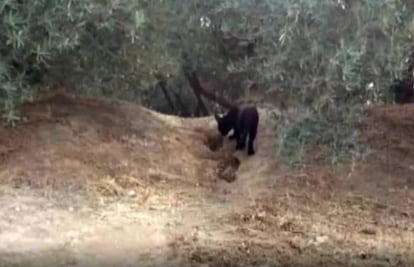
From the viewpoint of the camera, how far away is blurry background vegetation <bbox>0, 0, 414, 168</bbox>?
547 cm

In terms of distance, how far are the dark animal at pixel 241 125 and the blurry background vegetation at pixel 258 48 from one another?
1.67ft

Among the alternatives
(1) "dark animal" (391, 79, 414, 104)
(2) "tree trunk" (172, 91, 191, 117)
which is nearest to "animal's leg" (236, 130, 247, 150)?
(1) "dark animal" (391, 79, 414, 104)

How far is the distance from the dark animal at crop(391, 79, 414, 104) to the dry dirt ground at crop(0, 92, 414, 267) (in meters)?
0.14

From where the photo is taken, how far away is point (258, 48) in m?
6.05

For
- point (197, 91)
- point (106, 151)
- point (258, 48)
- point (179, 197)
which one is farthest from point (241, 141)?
point (258, 48)

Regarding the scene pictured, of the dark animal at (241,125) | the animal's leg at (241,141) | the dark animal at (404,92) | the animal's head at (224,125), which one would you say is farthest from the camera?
the animal's head at (224,125)

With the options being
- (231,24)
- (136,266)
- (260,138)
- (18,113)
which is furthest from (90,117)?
(136,266)

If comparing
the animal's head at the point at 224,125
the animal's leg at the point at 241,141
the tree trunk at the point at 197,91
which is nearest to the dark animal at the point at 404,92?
the animal's leg at the point at 241,141

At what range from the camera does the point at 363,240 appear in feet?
19.3

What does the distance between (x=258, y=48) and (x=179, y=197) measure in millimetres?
1428

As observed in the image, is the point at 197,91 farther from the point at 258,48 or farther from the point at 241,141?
the point at 258,48

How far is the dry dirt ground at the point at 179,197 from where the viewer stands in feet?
18.5

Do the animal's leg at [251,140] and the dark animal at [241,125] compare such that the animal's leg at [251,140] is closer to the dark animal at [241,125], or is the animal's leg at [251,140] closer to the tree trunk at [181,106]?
the dark animal at [241,125]

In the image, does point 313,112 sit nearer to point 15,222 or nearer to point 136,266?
point 136,266
